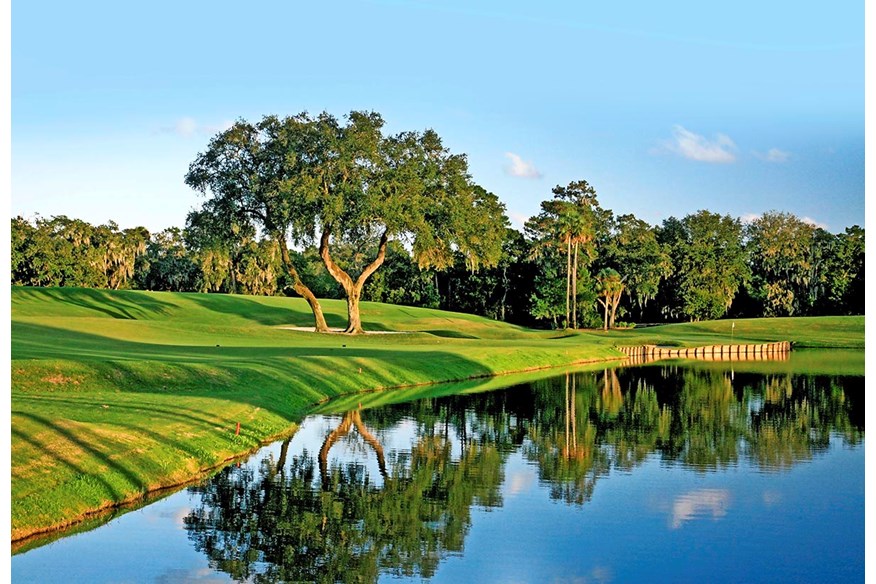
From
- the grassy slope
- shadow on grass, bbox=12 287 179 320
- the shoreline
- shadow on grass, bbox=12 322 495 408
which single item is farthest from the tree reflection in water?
shadow on grass, bbox=12 287 179 320

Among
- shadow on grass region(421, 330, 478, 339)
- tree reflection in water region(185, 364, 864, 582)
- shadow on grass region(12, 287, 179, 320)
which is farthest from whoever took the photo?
shadow on grass region(12, 287, 179, 320)

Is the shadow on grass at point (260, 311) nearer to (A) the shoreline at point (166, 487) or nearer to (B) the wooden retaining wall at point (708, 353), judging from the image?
(B) the wooden retaining wall at point (708, 353)

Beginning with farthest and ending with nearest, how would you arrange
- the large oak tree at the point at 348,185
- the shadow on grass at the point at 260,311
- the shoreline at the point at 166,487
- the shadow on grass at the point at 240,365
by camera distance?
the shadow on grass at the point at 260,311 < the large oak tree at the point at 348,185 < the shadow on grass at the point at 240,365 < the shoreline at the point at 166,487

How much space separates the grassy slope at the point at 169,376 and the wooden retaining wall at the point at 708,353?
2364mm

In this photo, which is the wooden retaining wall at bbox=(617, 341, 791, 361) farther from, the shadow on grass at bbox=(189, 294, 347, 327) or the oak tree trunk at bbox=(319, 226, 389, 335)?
the shadow on grass at bbox=(189, 294, 347, 327)

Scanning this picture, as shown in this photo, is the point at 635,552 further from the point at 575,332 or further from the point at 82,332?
the point at 575,332

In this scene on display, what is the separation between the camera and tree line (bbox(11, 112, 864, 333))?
64062mm

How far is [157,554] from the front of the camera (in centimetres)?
1684

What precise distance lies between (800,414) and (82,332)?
1390 inches

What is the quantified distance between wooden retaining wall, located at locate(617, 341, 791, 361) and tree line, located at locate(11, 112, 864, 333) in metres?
11.6

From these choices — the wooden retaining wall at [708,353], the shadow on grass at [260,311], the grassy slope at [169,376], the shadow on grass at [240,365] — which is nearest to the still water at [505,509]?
the grassy slope at [169,376]

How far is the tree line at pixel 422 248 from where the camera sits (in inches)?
2522

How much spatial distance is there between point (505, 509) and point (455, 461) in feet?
18.8

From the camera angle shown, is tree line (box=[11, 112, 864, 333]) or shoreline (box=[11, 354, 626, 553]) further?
tree line (box=[11, 112, 864, 333])
